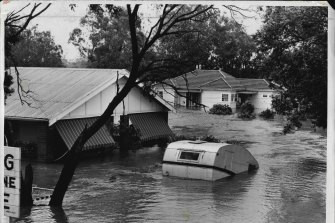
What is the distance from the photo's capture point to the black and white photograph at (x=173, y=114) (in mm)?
7695

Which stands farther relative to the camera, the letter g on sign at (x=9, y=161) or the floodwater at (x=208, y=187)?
the floodwater at (x=208, y=187)

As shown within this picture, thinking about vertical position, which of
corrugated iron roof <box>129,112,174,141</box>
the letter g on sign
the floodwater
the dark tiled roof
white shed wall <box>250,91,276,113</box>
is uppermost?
the dark tiled roof

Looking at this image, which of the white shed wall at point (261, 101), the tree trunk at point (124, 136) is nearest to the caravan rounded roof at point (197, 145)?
the tree trunk at point (124, 136)

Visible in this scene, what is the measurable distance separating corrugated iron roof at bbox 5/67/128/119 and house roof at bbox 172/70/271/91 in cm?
112

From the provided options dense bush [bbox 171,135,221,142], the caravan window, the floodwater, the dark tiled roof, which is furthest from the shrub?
the dark tiled roof

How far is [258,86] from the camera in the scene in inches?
341

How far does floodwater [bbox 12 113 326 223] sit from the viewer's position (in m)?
7.75

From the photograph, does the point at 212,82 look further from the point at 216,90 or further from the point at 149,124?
the point at 149,124

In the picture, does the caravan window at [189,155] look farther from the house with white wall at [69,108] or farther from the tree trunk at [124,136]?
the tree trunk at [124,136]

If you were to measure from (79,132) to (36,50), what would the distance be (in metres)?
2.05

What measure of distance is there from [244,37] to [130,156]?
3223 mm

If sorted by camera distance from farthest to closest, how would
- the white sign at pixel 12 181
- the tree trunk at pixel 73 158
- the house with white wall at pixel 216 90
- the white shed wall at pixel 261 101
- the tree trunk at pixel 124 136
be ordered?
1. the tree trunk at pixel 124 136
2. the white shed wall at pixel 261 101
3. the house with white wall at pixel 216 90
4. the tree trunk at pixel 73 158
5. the white sign at pixel 12 181

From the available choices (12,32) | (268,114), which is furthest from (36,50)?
(268,114)

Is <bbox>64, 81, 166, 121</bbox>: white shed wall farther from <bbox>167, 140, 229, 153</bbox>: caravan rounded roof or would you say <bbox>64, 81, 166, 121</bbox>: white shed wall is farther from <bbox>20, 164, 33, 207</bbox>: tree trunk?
<bbox>20, 164, 33, 207</bbox>: tree trunk
